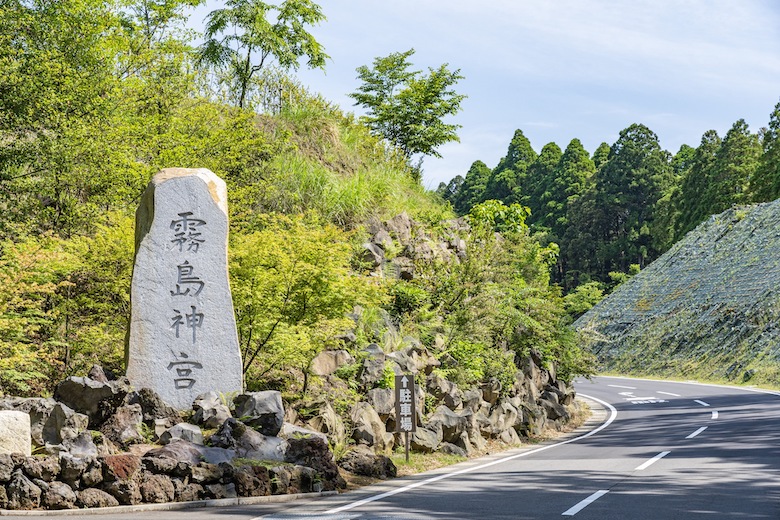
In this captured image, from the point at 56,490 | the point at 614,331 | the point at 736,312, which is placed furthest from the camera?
the point at 614,331

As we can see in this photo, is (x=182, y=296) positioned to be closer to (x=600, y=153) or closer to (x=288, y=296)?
(x=288, y=296)

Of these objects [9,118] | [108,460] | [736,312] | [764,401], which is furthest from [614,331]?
[108,460]

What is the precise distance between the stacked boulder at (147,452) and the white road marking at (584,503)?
3323 mm

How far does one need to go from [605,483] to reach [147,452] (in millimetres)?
6515

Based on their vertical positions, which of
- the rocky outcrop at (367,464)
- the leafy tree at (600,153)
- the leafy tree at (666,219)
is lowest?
the rocky outcrop at (367,464)

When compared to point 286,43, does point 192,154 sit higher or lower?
lower

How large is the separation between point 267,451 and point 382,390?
13.2ft

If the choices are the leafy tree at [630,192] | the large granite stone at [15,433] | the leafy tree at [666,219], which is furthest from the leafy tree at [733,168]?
the large granite stone at [15,433]

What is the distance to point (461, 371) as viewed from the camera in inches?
736

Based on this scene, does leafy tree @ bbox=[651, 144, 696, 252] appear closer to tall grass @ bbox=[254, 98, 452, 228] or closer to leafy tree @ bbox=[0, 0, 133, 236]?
tall grass @ bbox=[254, 98, 452, 228]

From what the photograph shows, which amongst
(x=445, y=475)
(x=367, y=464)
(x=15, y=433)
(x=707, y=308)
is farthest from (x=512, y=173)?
(x=15, y=433)

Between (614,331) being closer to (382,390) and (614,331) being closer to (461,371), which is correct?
(461,371)

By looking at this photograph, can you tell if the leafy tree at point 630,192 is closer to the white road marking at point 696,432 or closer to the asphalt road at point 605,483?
the asphalt road at point 605,483

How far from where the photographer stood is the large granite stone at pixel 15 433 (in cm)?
899
